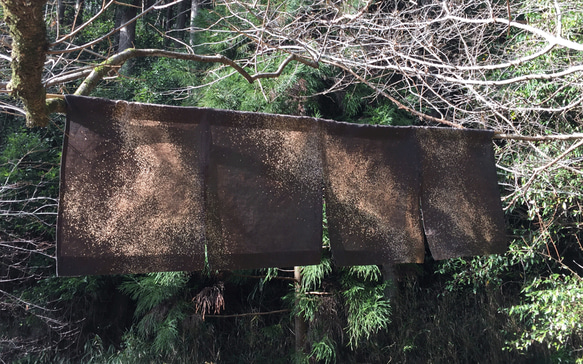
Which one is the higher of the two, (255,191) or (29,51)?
(29,51)

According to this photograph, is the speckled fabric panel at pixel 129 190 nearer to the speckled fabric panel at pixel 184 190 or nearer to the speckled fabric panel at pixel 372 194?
the speckled fabric panel at pixel 184 190

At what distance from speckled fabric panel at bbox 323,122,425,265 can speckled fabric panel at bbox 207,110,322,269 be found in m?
0.08

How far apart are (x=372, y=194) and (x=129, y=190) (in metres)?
0.98

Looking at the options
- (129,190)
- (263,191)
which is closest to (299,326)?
(263,191)

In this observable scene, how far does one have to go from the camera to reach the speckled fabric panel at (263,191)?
179cm

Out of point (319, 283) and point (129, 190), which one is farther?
point (319, 283)

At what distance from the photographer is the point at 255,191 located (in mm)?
1843

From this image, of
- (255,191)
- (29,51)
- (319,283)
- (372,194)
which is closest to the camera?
(29,51)

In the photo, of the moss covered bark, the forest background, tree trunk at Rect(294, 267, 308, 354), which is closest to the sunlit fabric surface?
the moss covered bark

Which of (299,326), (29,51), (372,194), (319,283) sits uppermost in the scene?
(29,51)

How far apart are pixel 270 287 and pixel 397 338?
166cm

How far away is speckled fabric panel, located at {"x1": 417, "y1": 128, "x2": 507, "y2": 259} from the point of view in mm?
2205

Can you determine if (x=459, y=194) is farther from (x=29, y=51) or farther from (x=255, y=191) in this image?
(x=29, y=51)

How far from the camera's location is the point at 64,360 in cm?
540
